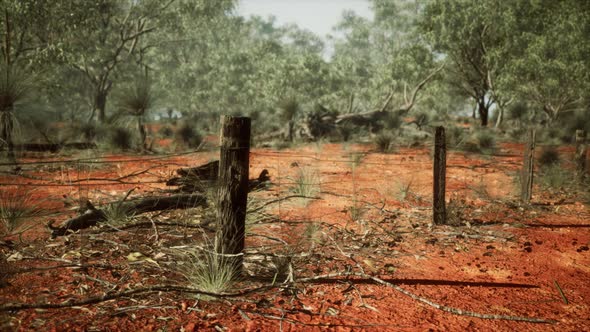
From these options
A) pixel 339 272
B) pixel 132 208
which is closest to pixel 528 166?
pixel 339 272

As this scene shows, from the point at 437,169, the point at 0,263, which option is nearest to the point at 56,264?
the point at 0,263

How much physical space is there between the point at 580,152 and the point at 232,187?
7.25 meters

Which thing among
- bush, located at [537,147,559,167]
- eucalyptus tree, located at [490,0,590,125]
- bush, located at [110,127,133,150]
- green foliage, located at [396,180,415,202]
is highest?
eucalyptus tree, located at [490,0,590,125]

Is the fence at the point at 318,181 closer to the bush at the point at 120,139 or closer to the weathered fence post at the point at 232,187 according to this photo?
the weathered fence post at the point at 232,187

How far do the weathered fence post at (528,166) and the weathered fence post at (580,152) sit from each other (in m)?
1.83

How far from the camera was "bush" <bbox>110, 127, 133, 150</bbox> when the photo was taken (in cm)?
1102

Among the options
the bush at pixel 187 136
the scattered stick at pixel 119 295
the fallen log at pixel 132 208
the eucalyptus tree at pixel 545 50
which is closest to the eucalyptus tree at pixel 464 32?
the eucalyptus tree at pixel 545 50

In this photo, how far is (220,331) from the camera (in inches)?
96.4

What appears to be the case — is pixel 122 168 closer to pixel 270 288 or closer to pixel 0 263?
pixel 0 263

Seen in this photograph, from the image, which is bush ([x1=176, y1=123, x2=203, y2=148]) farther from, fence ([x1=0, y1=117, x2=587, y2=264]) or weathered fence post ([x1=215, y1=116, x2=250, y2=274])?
weathered fence post ([x1=215, y1=116, x2=250, y2=274])

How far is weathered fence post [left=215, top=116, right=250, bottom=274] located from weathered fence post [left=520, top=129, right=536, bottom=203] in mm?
4898

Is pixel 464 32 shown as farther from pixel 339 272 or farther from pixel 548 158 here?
pixel 339 272

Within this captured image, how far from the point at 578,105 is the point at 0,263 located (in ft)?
78.5

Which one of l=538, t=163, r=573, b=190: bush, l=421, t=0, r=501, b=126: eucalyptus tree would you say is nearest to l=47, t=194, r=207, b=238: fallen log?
l=538, t=163, r=573, b=190: bush
